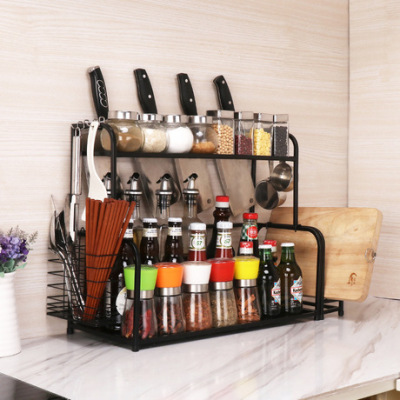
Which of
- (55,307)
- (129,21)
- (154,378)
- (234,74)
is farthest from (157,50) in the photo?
(154,378)

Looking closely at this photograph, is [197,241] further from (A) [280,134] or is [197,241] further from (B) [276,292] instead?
(A) [280,134]

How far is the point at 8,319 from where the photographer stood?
1.45 meters

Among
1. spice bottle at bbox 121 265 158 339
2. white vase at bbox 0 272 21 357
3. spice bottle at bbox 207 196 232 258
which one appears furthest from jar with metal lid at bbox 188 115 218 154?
white vase at bbox 0 272 21 357

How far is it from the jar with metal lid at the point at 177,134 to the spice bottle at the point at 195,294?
268mm

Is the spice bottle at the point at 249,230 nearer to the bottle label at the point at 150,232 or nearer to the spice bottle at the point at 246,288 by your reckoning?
the spice bottle at the point at 246,288

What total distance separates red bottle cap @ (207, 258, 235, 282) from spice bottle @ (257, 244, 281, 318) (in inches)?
5.7

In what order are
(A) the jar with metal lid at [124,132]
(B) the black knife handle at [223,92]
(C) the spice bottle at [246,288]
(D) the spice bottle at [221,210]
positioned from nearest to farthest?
(A) the jar with metal lid at [124,132], (C) the spice bottle at [246,288], (D) the spice bottle at [221,210], (B) the black knife handle at [223,92]

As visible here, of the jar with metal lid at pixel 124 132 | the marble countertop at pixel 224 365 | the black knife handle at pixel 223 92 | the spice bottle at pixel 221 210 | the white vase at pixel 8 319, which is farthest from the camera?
the black knife handle at pixel 223 92

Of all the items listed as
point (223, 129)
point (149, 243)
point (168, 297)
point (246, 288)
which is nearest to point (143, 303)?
point (168, 297)

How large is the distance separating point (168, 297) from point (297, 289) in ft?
1.33

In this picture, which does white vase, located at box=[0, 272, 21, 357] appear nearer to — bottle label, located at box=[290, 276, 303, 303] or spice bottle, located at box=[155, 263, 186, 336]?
spice bottle, located at box=[155, 263, 186, 336]

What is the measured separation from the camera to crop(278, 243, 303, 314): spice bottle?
1.77 metres

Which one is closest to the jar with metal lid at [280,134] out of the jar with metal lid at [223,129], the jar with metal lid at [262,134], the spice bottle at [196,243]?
the jar with metal lid at [262,134]

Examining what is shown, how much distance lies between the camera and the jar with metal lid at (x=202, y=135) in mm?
1694
